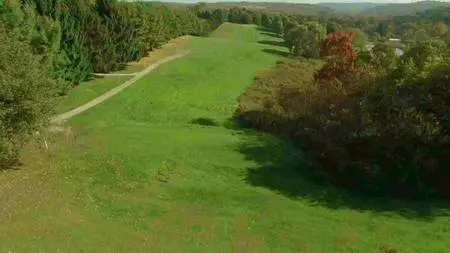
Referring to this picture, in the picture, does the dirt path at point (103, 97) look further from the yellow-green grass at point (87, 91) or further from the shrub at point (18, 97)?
the shrub at point (18, 97)

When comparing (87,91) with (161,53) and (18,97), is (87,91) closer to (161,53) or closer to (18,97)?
(18,97)

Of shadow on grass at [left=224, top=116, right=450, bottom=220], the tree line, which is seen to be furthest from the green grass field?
the tree line

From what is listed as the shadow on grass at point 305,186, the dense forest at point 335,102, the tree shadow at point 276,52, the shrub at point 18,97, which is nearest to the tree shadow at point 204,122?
the dense forest at point 335,102

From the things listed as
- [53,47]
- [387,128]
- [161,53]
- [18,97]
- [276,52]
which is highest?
[18,97]

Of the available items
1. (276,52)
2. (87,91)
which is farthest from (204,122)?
(276,52)

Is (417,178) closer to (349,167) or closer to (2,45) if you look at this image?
(349,167)

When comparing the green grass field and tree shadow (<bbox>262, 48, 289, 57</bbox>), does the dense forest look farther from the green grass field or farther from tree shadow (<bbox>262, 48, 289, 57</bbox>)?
tree shadow (<bbox>262, 48, 289, 57</bbox>)
